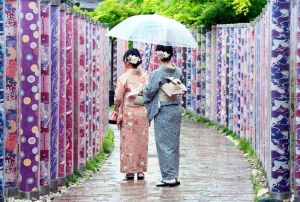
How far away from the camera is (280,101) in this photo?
956cm

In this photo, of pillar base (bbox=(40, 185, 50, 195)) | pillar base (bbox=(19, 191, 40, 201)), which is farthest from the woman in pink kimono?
pillar base (bbox=(19, 191, 40, 201))

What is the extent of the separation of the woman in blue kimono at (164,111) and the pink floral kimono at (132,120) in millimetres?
667

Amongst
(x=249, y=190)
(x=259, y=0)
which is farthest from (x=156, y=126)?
(x=259, y=0)

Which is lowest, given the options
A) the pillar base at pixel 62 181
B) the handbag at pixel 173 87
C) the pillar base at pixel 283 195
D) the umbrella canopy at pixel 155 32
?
the pillar base at pixel 62 181

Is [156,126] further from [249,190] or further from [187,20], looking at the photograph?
[187,20]

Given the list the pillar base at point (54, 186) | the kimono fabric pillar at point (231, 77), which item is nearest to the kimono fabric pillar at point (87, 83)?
the pillar base at point (54, 186)

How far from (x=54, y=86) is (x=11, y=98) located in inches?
37.8

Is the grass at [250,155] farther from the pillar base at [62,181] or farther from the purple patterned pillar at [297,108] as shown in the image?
the pillar base at [62,181]

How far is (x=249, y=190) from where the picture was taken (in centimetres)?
1134

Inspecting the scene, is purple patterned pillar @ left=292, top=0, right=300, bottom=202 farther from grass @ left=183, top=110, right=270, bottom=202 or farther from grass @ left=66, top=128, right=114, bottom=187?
grass @ left=66, top=128, right=114, bottom=187

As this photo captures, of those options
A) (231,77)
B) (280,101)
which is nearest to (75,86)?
(280,101)

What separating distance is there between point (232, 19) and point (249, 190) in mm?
10767

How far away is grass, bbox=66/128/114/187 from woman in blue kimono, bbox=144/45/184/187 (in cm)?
110

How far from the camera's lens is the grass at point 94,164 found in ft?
38.8
